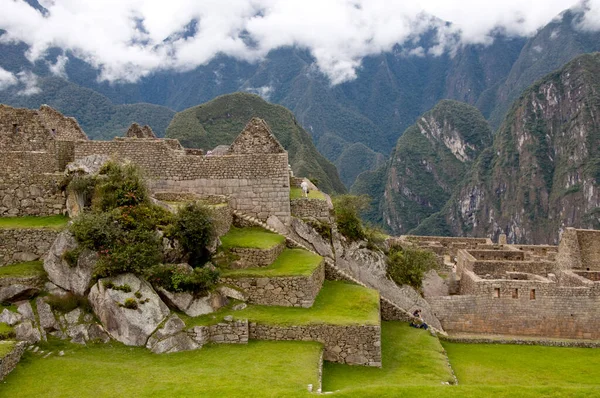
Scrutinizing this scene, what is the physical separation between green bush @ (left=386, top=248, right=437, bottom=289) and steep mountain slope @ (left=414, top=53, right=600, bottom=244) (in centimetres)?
12505

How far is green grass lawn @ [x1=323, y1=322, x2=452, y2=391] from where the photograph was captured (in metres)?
11.9

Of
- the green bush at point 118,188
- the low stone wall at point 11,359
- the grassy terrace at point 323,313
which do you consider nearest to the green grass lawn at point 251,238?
the grassy terrace at point 323,313

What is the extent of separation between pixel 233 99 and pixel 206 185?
89678 mm

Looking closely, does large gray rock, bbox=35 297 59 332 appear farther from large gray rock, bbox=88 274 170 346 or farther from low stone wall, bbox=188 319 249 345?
low stone wall, bbox=188 319 249 345

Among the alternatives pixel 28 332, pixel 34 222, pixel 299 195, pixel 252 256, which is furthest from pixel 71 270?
pixel 299 195

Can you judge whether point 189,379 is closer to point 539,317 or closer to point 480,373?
point 480,373

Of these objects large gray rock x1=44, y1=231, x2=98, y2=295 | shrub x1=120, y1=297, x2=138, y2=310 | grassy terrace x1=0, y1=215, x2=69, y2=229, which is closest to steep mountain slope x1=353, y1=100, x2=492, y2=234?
grassy terrace x1=0, y1=215, x2=69, y2=229

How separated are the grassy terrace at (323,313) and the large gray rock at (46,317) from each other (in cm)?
281

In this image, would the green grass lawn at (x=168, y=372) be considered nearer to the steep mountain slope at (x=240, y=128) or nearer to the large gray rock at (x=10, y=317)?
the large gray rock at (x=10, y=317)

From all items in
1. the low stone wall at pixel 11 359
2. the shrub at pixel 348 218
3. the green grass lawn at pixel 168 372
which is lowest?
the green grass lawn at pixel 168 372

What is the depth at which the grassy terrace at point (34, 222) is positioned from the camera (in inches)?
539

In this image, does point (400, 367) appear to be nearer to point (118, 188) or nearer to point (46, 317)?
point (46, 317)

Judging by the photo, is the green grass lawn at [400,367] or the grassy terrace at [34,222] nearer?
the green grass lawn at [400,367]

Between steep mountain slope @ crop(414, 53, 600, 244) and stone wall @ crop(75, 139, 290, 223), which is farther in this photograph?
steep mountain slope @ crop(414, 53, 600, 244)
